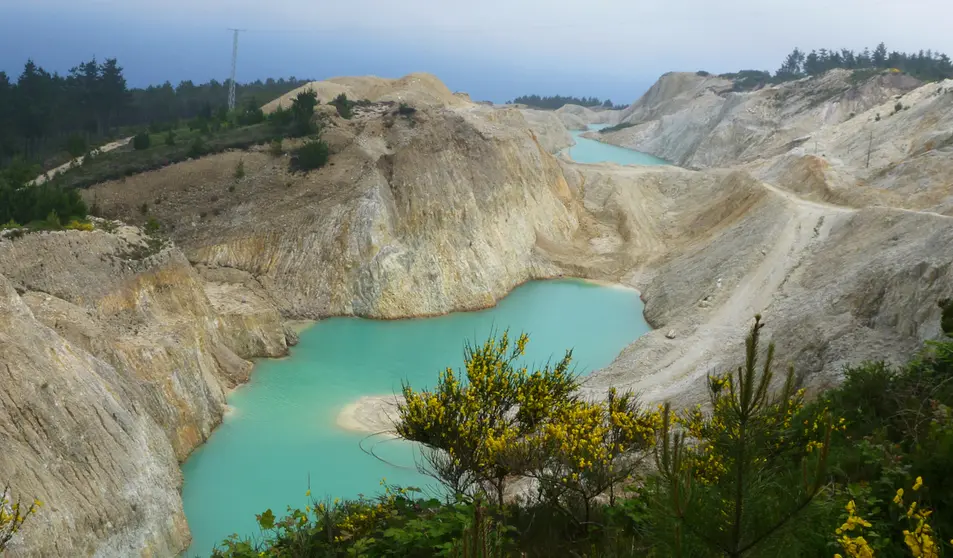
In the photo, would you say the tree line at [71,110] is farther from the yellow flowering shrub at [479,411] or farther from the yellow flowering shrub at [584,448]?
the yellow flowering shrub at [584,448]

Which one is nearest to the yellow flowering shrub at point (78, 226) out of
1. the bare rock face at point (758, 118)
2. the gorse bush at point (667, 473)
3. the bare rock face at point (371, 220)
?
the bare rock face at point (371, 220)

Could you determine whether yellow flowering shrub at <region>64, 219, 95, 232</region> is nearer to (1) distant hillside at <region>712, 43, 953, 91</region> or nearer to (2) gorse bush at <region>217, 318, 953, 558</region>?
(2) gorse bush at <region>217, 318, 953, 558</region>

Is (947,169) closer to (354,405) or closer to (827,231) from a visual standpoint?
(827,231)

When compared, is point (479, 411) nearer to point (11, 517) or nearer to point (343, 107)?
point (11, 517)

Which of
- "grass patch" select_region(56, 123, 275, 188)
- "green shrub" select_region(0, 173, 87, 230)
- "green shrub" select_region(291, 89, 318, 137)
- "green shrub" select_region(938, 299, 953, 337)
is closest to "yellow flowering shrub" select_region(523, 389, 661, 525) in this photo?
"green shrub" select_region(938, 299, 953, 337)

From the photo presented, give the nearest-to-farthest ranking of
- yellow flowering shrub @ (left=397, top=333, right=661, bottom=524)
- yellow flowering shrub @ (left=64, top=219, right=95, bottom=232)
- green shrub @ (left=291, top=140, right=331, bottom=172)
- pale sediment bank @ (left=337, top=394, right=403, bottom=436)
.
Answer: yellow flowering shrub @ (left=397, top=333, right=661, bottom=524), pale sediment bank @ (left=337, top=394, right=403, bottom=436), yellow flowering shrub @ (left=64, top=219, right=95, bottom=232), green shrub @ (left=291, top=140, right=331, bottom=172)
